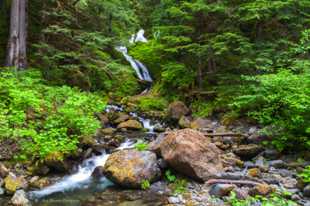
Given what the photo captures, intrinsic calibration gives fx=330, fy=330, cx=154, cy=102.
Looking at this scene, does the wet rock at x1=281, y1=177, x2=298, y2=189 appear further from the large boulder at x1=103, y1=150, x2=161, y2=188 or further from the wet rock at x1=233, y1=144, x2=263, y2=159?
the large boulder at x1=103, y1=150, x2=161, y2=188

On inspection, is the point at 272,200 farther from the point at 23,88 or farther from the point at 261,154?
the point at 23,88

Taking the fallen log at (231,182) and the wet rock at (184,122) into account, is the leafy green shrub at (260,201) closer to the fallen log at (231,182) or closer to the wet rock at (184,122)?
the fallen log at (231,182)

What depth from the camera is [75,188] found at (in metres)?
7.57

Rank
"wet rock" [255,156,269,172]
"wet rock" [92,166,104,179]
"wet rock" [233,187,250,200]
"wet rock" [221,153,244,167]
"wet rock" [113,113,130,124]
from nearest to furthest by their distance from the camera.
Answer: "wet rock" [233,187,250,200] → "wet rock" [255,156,269,172] → "wet rock" [221,153,244,167] → "wet rock" [92,166,104,179] → "wet rock" [113,113,130,124]

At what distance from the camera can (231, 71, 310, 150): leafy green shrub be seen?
7.97m

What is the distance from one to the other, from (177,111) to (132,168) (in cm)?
570

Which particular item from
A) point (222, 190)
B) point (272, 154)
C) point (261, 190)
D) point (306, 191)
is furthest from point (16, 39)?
point (306, 191)

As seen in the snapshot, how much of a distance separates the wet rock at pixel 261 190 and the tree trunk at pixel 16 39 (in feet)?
29.3

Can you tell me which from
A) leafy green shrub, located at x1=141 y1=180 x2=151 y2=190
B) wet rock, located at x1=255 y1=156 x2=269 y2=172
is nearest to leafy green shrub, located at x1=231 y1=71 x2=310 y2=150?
wet rock, located at x1=255 y1=156 x2=269 y2=172

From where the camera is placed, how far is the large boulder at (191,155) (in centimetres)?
745

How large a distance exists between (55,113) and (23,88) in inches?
51.5

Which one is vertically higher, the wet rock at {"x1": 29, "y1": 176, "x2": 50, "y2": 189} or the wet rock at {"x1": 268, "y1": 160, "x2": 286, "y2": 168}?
the wet rock at {"x1": 268, "y1": 160, "x2": 286, "y2": 168}

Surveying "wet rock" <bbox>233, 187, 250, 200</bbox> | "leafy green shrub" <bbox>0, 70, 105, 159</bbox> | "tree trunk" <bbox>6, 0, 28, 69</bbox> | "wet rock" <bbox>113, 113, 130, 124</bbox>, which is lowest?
"wet rock" <bbox>113, 113, 130, 124</bbox>

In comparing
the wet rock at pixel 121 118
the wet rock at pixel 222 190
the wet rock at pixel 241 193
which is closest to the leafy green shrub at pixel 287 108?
the wet rock at pixel 241 193
